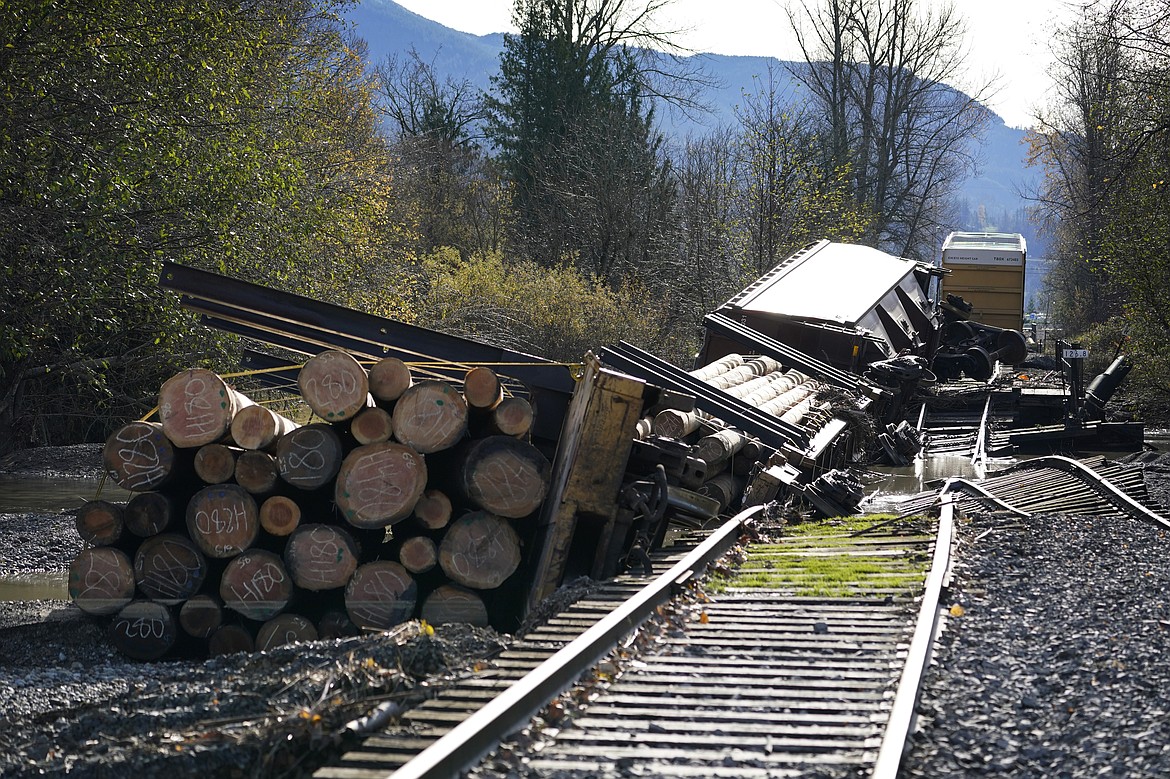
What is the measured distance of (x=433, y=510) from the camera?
753 centimetres

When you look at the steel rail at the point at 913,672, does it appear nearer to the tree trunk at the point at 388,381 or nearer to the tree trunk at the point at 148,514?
the tree trunk at the point at 388,381

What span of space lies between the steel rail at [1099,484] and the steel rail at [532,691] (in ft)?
16.1

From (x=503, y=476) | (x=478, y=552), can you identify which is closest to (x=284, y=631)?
(x=478, y=552)

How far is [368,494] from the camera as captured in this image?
736cm

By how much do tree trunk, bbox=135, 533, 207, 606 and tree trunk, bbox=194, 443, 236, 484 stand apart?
17.8 inches

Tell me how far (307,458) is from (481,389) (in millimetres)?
1233

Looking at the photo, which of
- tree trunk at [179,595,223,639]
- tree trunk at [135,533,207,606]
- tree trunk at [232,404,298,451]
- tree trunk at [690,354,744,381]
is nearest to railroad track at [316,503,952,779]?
tree trunk at [232,404,298,451]

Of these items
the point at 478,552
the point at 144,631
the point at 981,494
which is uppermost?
the point at 981,494

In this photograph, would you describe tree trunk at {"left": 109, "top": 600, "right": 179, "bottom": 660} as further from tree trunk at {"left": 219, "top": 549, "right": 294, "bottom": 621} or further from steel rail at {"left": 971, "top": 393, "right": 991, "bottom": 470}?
steel rail at {"left": 971, "top": 393, "right": 991, "bottom": 470}

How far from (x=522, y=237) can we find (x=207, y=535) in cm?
2972

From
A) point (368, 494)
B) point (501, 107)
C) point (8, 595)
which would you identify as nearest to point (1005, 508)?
point (368, 494)

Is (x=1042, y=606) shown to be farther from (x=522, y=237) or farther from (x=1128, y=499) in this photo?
(x=522, y=237)

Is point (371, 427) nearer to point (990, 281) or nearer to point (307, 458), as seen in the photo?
point (307, 458)

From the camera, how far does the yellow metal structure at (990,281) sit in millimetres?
35656
